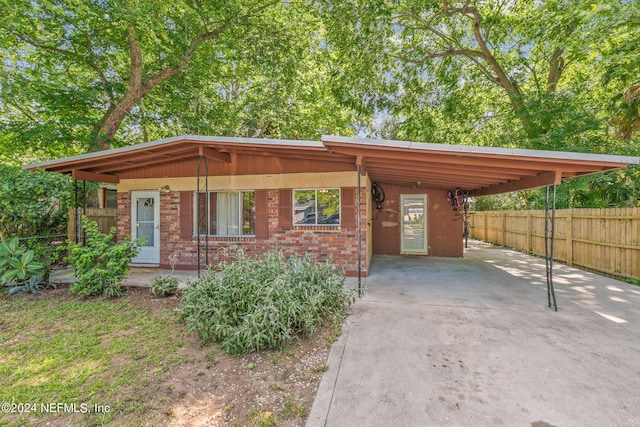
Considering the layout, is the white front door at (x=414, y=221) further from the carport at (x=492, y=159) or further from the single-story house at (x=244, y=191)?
the carport at (x=492, y=159)

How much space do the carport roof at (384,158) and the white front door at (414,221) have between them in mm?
2026

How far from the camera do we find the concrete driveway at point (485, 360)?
2.23 m

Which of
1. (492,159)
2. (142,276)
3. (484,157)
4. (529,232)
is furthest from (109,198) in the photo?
(529,232)

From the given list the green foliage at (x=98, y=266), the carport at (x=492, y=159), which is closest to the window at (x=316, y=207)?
the carport at (x=492, y=159)

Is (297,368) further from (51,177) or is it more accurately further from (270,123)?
(270,123)

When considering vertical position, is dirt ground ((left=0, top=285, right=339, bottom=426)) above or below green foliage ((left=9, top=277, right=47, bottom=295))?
below

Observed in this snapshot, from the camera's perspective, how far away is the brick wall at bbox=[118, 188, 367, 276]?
21.1 feet

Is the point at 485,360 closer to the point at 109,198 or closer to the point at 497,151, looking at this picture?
the point at 497,151

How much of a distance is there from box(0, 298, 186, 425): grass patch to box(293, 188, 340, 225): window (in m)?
3.35

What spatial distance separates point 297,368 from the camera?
2.88 metres

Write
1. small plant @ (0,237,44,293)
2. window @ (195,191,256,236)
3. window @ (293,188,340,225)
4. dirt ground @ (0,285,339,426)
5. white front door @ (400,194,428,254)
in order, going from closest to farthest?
1. dirt ground @ (0,285,339,426)
2. small plant @ (0,237,44,293)
3. window @ (293,188,340,225)
4. window @ (195,191,256,236)
5. white front door @ (400,194,428,254)

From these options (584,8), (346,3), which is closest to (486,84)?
(584,8)

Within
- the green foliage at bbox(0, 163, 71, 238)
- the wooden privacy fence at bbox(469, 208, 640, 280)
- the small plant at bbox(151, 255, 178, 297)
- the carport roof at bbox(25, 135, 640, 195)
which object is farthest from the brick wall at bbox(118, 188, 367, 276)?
the wooden privacy fence at bbox(469, 208, 640, 280)

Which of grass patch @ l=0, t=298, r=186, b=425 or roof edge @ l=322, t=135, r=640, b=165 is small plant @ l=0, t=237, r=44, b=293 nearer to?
grass patch @ l=0, t=298, r=186, b=425
